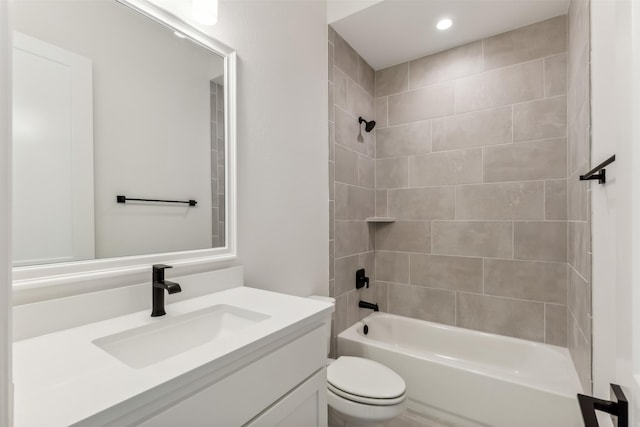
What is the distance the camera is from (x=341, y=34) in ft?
7.10

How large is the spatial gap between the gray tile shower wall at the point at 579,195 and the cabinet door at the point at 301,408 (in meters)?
1.18

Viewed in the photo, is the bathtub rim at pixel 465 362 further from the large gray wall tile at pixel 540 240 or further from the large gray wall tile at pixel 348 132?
the large gray wall tile at pixel 348 132

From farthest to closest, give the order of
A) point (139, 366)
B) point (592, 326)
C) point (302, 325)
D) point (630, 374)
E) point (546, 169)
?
point (546, 169) → point (592, 326) → point (302, 325) → point (139, 366) → point (630, 374)

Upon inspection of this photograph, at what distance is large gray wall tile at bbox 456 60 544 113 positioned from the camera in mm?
2008

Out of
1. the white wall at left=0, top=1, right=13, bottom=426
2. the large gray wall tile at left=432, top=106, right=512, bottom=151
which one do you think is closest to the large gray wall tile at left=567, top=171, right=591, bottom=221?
the large gray wall tile at left=432, top=106, right=512, bottom=151

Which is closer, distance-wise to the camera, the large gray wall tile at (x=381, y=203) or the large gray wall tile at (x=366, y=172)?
the large gray wall tile at (x=366, y=172)

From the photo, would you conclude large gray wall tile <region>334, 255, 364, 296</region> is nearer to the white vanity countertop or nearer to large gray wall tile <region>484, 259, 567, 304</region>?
large gray wall tile <region>484, 259, 567, 304</region>

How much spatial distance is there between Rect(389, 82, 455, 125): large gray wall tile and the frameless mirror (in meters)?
1.66

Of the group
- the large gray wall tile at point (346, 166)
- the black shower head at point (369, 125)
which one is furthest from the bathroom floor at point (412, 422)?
the black shower head at point (369, 125)

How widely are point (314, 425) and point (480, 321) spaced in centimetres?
171

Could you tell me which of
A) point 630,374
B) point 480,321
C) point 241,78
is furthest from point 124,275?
point 480,321

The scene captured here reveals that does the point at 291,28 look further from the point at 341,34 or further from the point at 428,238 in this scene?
the point at 428,238

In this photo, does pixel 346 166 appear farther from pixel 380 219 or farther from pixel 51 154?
pixel 51 154

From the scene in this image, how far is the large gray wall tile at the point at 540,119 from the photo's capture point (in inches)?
75.8
